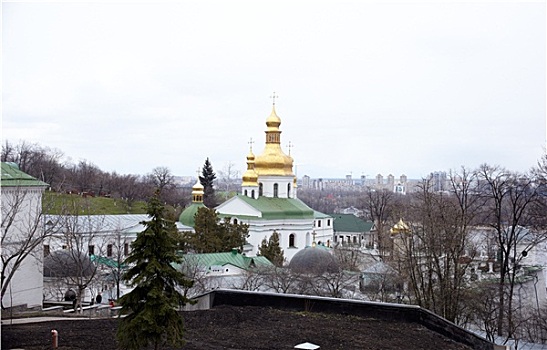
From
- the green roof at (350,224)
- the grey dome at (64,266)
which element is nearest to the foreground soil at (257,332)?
the grey dome at (64,266)

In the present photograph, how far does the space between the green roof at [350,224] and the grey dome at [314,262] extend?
3495cm

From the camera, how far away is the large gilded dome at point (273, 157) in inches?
1901

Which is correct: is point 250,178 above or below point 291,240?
above

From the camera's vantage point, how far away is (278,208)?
4547 centimetres

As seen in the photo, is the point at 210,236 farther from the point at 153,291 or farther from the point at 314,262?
the point at 153,291

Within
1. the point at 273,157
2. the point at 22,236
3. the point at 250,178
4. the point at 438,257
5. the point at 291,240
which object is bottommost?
the point at 291,240

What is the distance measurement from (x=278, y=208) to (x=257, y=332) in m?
34.2

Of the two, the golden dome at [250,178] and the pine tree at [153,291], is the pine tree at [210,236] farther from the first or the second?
the pine tree at [153,291]

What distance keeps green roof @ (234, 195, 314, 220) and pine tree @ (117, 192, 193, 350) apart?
117ft

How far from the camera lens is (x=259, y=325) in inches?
467

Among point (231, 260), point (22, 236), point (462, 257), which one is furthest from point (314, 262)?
point (22, 236)

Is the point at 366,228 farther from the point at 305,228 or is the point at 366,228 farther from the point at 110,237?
the point at 110,237

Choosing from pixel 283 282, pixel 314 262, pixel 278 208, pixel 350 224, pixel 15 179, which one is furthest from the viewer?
pixel 350 224

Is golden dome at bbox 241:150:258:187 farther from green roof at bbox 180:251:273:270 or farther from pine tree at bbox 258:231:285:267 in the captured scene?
green roof at bbox 180:251:273:270
